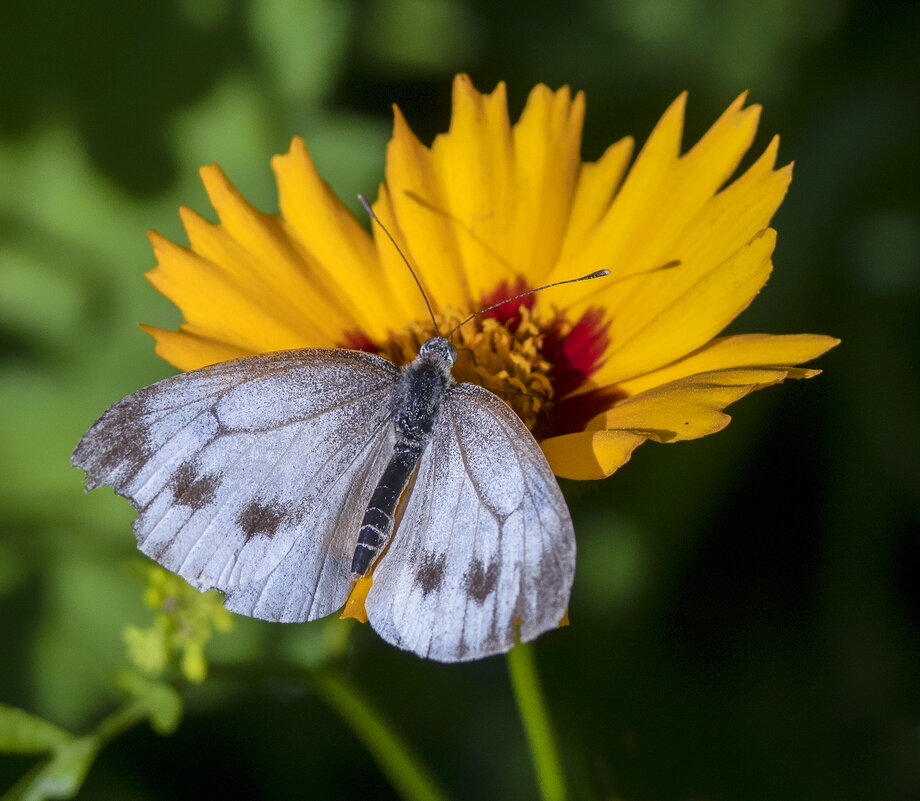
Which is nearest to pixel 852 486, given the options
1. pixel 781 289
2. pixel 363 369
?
pixel 781 289

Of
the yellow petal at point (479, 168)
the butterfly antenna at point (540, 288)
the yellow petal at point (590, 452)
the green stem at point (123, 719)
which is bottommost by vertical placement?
the green stem at point (123, 719)

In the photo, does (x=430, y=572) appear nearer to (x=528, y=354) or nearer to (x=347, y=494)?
(x=347, y=494)

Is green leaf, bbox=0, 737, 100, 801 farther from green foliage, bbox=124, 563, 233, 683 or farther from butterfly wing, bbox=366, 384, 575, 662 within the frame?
butterfly wing, bbox=366, 384, 575, 662

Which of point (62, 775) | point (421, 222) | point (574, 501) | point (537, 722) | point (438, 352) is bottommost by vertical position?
point (537, 722)

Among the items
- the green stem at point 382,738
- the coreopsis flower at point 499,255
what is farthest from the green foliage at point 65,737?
the coreopsis flower at point 499,255

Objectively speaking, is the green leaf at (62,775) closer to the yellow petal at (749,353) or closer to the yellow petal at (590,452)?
the yellow petal at (590,452)

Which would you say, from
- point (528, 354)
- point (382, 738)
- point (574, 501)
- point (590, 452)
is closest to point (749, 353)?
point (590, 452)
